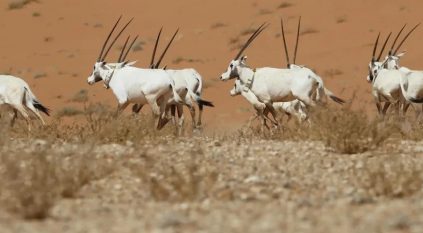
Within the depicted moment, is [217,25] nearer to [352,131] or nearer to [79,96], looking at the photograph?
[79,96]

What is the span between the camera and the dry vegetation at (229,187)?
5805 mm

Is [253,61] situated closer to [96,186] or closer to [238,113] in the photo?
[238,113]

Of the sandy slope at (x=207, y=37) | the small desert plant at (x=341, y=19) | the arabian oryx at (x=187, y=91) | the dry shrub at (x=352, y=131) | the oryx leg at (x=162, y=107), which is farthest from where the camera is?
the small desert plant at (x=341, y=19)

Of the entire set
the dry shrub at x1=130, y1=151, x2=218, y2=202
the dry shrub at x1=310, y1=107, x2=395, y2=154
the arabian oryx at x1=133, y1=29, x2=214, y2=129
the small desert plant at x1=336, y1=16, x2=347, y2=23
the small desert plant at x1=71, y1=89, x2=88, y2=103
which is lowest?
the small desert plant at x1=71, y1=89, x2=88, y2=103

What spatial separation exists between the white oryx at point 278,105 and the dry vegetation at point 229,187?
6.60 metres

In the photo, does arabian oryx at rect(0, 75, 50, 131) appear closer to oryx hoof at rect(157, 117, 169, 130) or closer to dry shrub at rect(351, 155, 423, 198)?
oryx hoof at rect(157, 117, 169, 130)

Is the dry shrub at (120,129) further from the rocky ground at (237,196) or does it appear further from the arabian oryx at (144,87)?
the arabian oryx at (144,87)

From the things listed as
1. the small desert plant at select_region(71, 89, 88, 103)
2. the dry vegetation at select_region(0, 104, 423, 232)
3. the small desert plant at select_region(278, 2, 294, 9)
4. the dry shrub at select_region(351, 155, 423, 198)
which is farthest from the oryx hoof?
the small desert plant at select_region(278, 2, 294, 9)

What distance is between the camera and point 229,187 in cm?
750

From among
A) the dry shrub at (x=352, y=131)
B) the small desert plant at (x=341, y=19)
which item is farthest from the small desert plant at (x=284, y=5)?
the dry shrub at (x=352, y=131)

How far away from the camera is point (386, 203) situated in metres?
6.65

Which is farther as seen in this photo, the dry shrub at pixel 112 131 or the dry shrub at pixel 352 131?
the dry shrub at pixel 112 131

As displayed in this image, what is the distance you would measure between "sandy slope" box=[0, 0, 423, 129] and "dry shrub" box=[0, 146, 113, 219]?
60.8ft

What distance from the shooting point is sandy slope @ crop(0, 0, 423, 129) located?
106 ft
